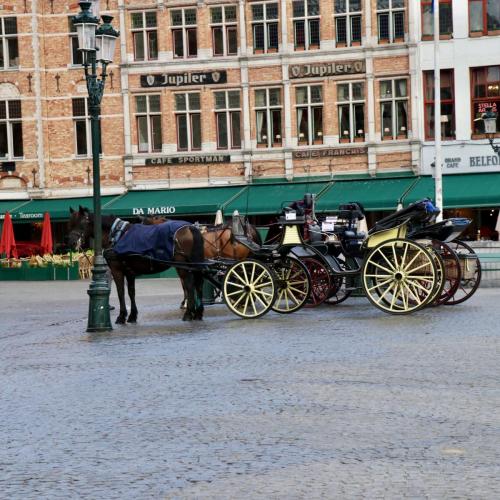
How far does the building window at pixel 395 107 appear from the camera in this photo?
122 feet

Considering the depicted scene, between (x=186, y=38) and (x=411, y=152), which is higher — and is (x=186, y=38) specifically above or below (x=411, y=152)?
above

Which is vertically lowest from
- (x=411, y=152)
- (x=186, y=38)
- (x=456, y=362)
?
(x=456, y=362)

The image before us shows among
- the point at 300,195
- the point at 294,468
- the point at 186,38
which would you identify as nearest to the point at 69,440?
the point at 294,468

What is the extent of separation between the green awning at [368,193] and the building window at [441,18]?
4545 mm

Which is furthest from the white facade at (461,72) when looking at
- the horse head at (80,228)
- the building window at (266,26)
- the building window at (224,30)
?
the horse head at (80,228)

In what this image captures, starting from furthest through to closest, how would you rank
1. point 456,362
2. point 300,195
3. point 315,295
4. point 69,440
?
point 300,195, point 315,295, point 456,362, point 69,440

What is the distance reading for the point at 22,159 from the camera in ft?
132

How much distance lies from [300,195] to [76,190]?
26.8 feet

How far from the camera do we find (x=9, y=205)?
39531 mm

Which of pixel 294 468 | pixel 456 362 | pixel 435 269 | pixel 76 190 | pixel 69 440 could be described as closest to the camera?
pixel 294 468

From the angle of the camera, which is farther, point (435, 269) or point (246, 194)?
point (246, 194)

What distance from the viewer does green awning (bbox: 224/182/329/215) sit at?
36250 millimetres

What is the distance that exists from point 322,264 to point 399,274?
170cm

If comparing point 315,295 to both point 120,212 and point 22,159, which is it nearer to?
point 120,212
